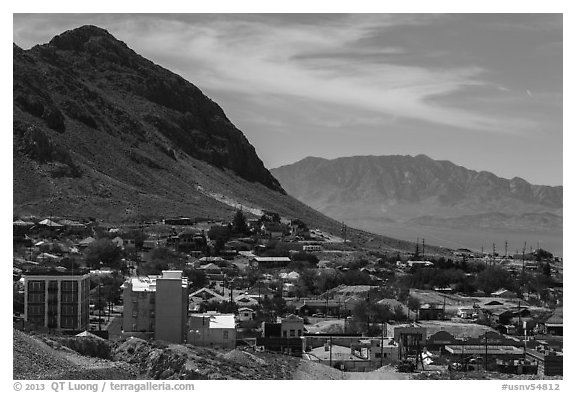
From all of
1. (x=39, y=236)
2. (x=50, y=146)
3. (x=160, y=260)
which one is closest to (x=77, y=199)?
(x=50, y=146)

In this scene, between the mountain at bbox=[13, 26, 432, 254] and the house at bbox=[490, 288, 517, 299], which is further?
the mountain at bbox=[13, 26, 432, 254]

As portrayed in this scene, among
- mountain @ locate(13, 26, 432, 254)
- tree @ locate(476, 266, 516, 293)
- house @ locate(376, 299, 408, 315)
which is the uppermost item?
mountain @ locate(13, 26, 432, 254)

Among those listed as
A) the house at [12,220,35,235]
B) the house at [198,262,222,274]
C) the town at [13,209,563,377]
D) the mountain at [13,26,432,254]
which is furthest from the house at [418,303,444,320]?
the mountain at [13,26,432,254]

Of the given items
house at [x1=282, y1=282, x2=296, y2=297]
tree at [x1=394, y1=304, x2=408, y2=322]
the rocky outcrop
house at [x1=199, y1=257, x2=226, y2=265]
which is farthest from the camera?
the rocky outcrop

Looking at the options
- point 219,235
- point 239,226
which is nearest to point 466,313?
point 219,235

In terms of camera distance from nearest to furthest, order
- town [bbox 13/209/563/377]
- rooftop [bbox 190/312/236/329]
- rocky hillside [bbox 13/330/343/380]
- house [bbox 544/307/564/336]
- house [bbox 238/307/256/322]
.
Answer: rocky hillside [bbox 13/330/343/380], rooftop [bbox 190/312/236/329], town [bbox 13/209/563/377], house [bbox 544/307/564/336], house [bbox 238/307/256/322]

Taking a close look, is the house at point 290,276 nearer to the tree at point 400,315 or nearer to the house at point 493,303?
the house at point 493,303

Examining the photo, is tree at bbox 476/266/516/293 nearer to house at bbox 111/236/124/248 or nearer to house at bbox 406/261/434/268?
house at bbox 406/261/434/268
